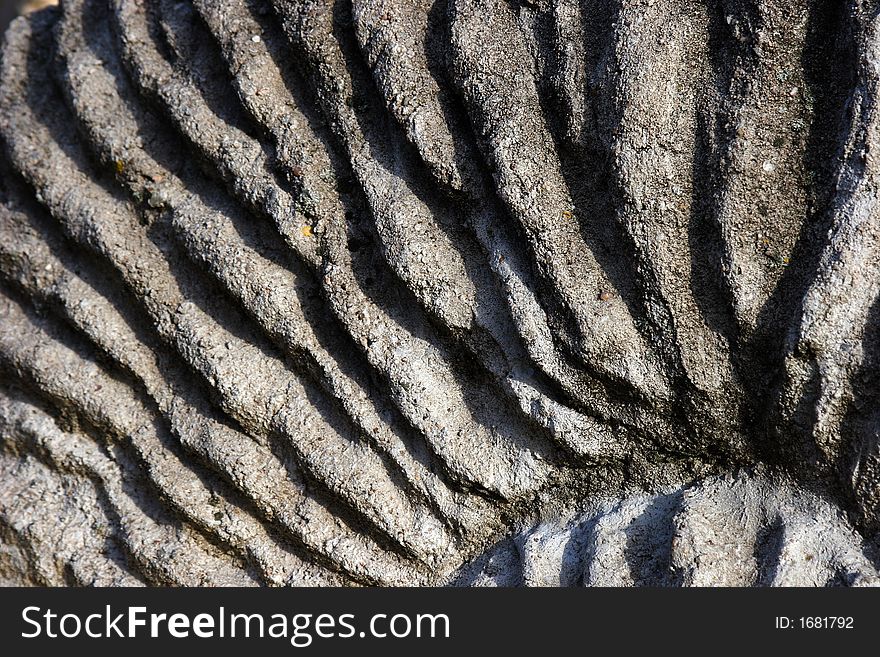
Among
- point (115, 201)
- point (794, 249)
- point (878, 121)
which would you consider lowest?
point (794, 249)

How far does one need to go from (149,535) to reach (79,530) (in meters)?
0.16

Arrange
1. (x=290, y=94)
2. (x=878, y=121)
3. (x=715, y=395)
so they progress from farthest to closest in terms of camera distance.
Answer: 1. (x=290, y=94)
2. (x=715, y=395)
3. (x=878, y=121)

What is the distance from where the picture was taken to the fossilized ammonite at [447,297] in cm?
133

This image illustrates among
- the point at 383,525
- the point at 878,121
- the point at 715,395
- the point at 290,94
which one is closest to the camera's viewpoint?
the point at 878,121

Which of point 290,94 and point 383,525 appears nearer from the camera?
point 383,525

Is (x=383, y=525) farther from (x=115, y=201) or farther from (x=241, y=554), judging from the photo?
(x=115, y=201)

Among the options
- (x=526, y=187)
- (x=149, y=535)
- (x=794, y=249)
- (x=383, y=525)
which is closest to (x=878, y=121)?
(x=794, y=249)

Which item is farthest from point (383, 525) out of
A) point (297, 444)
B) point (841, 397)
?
point (841, 397)

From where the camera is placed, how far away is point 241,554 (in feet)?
5.12

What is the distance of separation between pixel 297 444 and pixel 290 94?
2.16ft

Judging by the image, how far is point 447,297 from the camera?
145cm

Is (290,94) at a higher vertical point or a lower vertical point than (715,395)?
higher

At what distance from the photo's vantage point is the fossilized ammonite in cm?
133

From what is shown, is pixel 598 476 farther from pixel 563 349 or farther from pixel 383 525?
pixel 383 525
